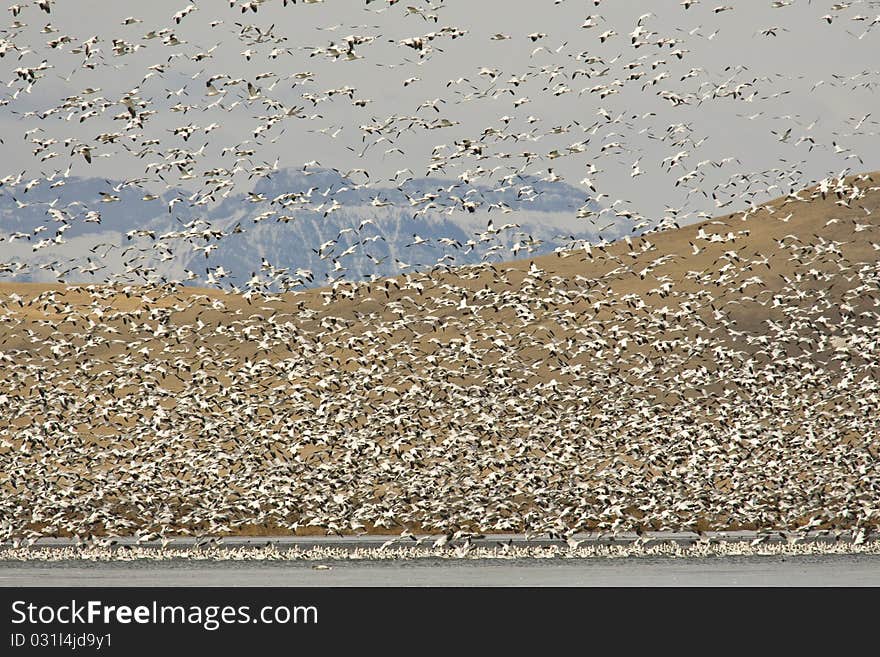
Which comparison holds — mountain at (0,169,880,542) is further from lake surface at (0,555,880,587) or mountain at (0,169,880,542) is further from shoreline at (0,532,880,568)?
lake surface at (0,555,880,587)

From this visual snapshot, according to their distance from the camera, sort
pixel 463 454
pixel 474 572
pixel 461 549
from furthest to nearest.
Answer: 1. pixel 463 454
2. pixel 461 549
3. pixel 474 572

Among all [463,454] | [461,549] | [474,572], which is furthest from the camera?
[463,454]

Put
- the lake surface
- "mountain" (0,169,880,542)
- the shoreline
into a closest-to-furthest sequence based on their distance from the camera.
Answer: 1. the lake surface
2. the shoreline
3. "mountain" (0,169,880,542)

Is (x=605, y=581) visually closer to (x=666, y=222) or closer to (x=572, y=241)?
(x=666, y=222)

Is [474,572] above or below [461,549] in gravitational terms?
below

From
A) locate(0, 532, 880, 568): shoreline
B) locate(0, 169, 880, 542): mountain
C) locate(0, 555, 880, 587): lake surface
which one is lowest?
locate(0, 555, 880, 587): lake surface

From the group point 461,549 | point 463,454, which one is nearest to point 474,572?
point 461,549

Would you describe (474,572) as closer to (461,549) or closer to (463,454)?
(461,549)

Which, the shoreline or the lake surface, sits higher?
the shoreline

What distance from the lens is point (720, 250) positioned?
5276 inches

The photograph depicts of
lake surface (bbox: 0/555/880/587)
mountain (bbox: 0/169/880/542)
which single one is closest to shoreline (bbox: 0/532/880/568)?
mountain (bbox: 0/169/880/542)

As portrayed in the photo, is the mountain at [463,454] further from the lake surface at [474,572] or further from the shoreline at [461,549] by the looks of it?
the lake surface at [474,572]

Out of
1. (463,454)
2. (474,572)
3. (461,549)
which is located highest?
(463,454)

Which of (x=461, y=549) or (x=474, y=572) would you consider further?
(x=461, y=549)
